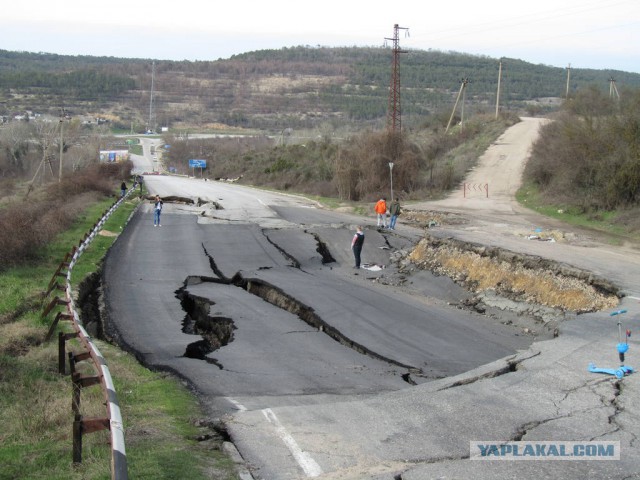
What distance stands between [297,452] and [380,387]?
3.50 m

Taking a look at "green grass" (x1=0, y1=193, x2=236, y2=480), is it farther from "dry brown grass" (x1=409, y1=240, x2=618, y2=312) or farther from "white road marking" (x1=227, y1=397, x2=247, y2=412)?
"dry brown grass" (x1=409, y1=240, x2=618, y2=312)

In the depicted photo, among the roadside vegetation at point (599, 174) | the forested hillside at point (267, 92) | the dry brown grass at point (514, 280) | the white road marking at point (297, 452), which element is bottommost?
the dry brown grass at point (514, 280)

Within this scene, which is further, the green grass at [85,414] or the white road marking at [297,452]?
the white road marking at [297,452]

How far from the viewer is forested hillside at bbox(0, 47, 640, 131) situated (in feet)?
464

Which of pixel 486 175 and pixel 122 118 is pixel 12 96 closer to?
pixel 122 118

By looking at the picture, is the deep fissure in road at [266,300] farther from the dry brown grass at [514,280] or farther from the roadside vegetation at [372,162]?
the roadside vegetation at [372,162]

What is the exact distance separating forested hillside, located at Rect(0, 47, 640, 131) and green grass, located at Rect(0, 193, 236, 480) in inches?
4582

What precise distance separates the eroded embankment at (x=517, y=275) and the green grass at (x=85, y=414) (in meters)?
10.1

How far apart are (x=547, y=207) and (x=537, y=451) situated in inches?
1069

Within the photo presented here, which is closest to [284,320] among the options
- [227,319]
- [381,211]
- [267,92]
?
[227,319]

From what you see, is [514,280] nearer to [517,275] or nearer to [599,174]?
[517,275]

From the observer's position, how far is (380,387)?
35.8 feet

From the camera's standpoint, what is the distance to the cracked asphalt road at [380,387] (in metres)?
7.41

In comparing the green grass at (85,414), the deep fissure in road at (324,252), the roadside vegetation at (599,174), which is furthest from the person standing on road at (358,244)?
the green grass at (85,414)
